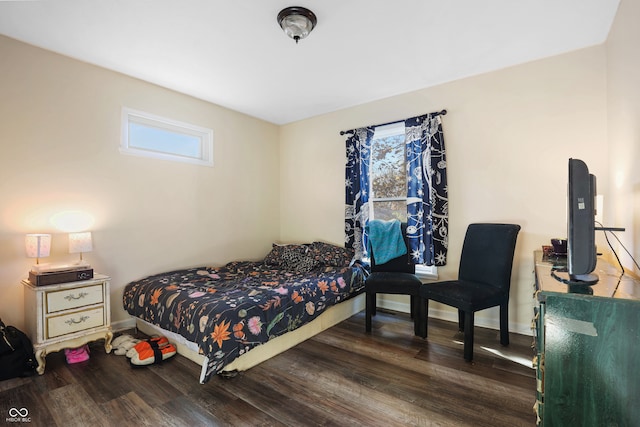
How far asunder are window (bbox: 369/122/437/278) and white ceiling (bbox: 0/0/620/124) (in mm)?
617

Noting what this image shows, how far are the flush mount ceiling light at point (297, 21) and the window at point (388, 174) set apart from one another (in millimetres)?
1736

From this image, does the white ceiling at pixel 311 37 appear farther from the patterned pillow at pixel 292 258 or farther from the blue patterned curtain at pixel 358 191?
the patterned pillow at pixel 292 258

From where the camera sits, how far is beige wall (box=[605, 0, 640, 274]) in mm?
1738

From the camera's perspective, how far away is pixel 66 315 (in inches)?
90.7

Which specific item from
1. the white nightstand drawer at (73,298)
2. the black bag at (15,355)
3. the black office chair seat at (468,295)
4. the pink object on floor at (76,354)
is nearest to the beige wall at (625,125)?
the black office chair seat at (468,295)

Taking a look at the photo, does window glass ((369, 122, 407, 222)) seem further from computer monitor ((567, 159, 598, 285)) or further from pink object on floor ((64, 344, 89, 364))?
pink object on floor ((64, 344, 89, 364))

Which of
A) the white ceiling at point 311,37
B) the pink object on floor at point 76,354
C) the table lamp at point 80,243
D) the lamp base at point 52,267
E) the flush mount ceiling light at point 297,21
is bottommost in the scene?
the pink object on floor at point 76,354

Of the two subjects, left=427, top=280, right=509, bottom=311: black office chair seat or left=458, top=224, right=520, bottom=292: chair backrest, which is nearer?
left=427, top=280, right=509, bottom=311: black office chair seat

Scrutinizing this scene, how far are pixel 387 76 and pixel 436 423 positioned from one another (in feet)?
9.67

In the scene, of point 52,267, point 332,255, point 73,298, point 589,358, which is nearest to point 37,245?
point 52,267

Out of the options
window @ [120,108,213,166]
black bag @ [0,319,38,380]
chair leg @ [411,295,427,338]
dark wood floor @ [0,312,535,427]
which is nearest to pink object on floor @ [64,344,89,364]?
dark wood floor @ [0,312,535,427]

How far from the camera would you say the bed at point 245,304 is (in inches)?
81.2

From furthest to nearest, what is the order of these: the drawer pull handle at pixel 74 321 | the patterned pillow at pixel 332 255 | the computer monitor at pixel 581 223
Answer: the patterned pillow at pixel 332 255 < the drawer pull handle at pixel 74 321 < the computer monitor at pixel 581 223

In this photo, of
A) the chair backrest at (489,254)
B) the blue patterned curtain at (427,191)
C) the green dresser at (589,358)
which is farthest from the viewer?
the blue patterned curtain at (427,191)
